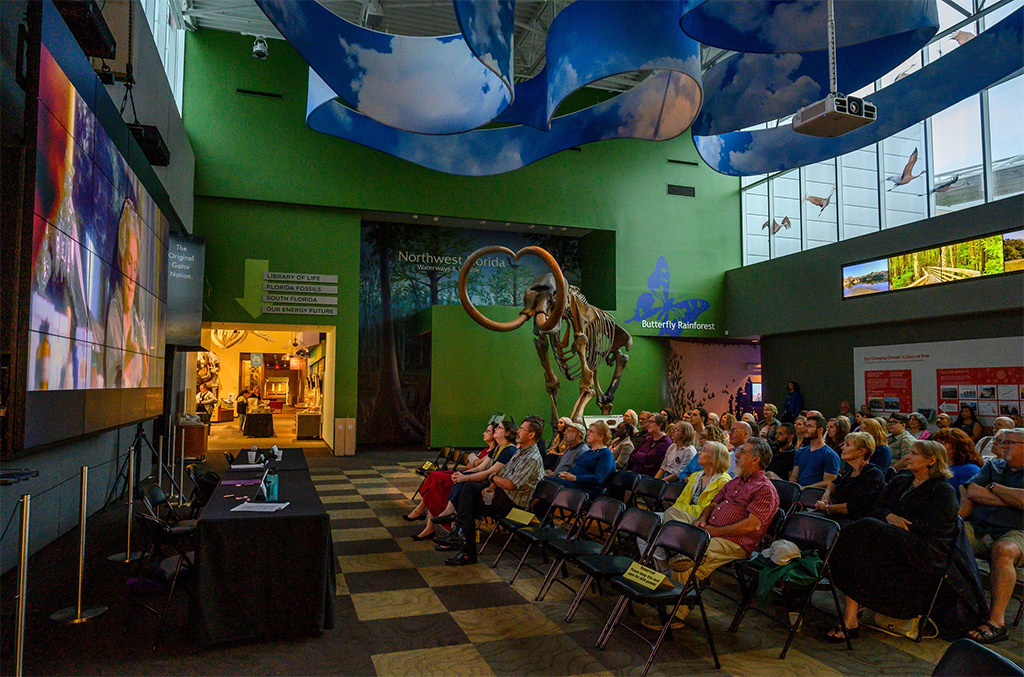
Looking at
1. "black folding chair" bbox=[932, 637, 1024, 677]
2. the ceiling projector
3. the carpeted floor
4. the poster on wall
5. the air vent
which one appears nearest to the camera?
"black folding chair" bbox=[932, 637, 1024, 677]

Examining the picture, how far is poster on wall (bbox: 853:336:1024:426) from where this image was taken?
10.5 metres

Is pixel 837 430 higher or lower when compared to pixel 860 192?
lower

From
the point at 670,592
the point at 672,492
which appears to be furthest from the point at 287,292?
the point at 670,592

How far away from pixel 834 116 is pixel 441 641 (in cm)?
417

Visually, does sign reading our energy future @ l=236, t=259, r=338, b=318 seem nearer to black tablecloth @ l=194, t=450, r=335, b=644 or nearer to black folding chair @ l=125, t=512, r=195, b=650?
black folding chair @ l=125, t=512, r=195, b=650

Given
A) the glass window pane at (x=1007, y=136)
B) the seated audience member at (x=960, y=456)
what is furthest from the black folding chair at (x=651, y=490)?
the glass window pane at (x=1007, y=136)

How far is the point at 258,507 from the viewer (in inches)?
159

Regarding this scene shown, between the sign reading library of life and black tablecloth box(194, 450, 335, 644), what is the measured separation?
10694 mm

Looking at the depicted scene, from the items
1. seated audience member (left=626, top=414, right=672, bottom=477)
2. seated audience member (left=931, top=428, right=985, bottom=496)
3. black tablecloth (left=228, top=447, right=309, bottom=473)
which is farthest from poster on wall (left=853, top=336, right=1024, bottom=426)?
black tablecloth (left=228, top=447, right=309, bottom=473)

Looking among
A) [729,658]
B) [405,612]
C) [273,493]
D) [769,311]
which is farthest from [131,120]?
Answer: [769,311]

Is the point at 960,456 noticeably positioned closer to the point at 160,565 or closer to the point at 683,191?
the point at 160,565

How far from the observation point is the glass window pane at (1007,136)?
10.5 m

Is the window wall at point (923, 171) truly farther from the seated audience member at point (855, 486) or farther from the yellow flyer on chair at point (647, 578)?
the yellow flyer on chair at point (647, 578)

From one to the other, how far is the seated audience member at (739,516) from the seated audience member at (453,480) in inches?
88.2
